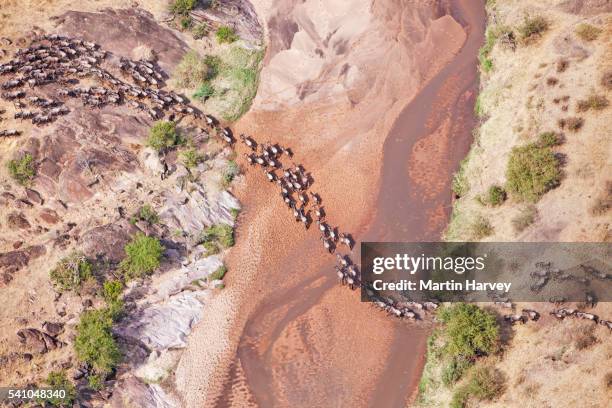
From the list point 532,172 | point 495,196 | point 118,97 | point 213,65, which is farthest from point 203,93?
point 532,172

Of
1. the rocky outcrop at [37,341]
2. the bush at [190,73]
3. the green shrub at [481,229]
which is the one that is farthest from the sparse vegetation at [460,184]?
the rocky outcrop at [37,341]

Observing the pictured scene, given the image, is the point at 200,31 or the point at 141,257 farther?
the point at 200,31

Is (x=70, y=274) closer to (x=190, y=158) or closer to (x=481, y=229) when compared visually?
(x=190, y=158)

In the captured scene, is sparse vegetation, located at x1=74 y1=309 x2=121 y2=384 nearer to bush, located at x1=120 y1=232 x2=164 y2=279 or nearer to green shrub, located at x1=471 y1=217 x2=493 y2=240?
bush, located at x1=120 y1=232 x2=164 y2=279

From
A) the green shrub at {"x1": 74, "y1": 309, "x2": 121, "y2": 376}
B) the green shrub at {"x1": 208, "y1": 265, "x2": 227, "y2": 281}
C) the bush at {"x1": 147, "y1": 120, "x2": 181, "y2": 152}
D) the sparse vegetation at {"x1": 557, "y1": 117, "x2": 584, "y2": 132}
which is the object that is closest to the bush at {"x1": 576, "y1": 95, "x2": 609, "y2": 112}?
the sparse vegetation at {"x1": 557, "y1": 117, "x2": 584, "y2": 132}

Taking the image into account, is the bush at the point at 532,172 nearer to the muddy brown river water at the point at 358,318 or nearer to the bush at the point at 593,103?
the bush at the point at 593,103
